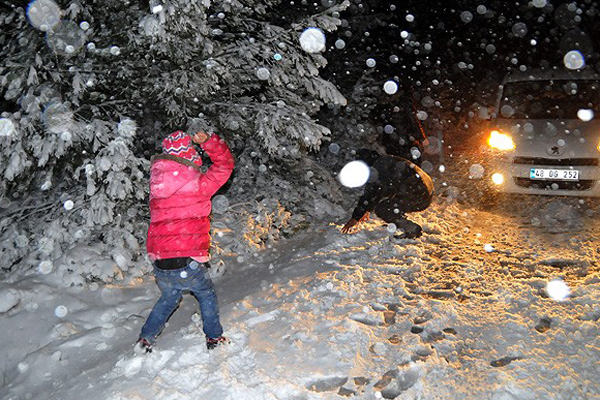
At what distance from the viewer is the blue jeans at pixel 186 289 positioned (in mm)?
3613

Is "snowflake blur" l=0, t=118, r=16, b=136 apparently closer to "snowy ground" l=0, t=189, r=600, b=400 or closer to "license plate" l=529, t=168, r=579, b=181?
"snowy ground" l=0, t=189, r=600, b=400

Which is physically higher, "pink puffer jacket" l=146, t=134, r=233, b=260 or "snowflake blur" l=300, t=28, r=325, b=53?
"snowflake blur" l=300, t=28, r=325, b=53

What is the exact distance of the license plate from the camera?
264 inches

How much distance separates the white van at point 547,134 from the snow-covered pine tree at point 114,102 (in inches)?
127

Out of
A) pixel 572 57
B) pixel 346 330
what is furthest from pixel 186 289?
pixel 572 57

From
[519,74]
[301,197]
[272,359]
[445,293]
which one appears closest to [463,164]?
[519,74]

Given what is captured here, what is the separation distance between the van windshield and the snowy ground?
2318mm

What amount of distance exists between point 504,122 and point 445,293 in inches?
159

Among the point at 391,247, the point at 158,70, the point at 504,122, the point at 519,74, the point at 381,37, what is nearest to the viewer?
the point at 158,70

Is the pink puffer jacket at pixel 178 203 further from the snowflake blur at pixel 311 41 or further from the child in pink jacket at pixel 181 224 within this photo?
the snowflake blur at pixel 311 41

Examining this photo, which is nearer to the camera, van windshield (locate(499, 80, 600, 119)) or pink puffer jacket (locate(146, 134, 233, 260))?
pink puffer jacket (locate(146, 134, 233, 260))

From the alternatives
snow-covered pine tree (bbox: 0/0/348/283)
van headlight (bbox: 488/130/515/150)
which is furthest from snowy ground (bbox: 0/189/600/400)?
van headlight (bbox: 488/130/515/150)

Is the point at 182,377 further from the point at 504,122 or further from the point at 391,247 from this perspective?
the point at 504,122

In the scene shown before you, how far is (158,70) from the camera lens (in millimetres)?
5285
